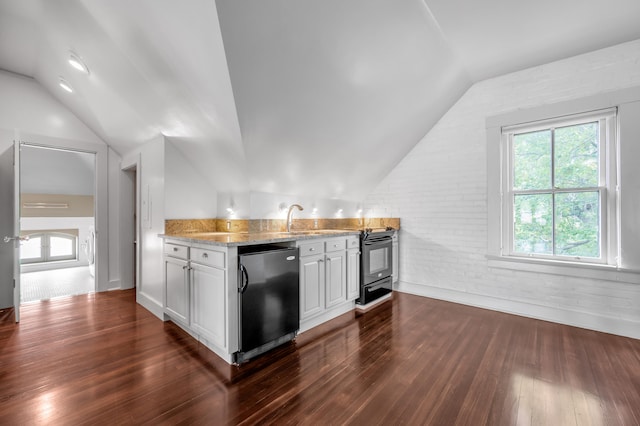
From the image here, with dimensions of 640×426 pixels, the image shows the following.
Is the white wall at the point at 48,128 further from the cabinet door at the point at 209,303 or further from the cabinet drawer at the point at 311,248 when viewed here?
the cabinet drawer at the point at 311,248

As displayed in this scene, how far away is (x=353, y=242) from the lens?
345cm

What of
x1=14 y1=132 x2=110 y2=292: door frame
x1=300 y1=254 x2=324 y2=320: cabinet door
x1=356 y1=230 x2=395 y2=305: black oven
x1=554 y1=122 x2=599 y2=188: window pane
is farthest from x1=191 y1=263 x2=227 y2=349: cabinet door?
x1=554 y1=122 x2=599 y2=188: window pane

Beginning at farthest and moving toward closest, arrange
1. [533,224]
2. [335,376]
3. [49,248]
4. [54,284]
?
[49,248] < [54,284] < [533,224] < [335,376]

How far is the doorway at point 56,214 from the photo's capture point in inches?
221

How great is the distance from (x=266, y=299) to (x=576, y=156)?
11.8ft

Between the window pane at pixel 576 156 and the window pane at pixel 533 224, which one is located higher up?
the window pane at pixel 576 156

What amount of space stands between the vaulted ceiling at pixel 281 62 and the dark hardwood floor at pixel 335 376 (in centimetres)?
188

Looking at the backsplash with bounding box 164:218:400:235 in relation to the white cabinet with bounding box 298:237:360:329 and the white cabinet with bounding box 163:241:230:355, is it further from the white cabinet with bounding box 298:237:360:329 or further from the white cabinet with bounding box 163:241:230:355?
the white cabinet with bounding box 298:237:360:329

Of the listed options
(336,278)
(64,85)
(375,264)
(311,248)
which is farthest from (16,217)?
(375,264)

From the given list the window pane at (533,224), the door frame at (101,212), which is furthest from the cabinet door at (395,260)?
the door frame at (101,212)

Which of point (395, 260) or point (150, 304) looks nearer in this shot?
point (150, 304)

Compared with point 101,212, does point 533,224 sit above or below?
below

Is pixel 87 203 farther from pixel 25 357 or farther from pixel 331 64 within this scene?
pixel 331 64

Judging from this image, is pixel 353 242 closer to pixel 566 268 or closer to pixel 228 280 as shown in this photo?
pixel 228 280
